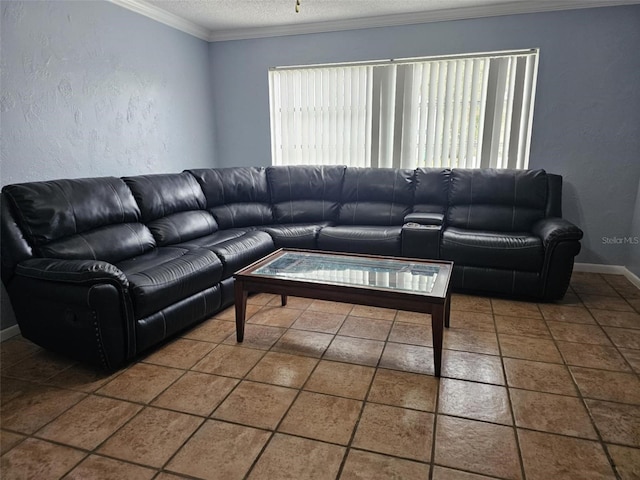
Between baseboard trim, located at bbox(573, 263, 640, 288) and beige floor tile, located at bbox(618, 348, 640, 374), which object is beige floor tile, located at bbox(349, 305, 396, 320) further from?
baseboard trim, located at bbox(573, 263, 640, 288)

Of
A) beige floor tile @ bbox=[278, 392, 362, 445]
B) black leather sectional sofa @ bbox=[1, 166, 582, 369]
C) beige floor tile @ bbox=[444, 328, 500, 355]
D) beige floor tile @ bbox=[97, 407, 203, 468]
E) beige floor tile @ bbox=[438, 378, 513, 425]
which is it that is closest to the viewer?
beige floor tile @ bbox=[97, 407, 203, 468]

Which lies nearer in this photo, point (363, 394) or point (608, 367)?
point (363, 394)

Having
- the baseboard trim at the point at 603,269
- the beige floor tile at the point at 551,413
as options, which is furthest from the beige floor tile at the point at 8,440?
the baseboard trim at the point at 603,269

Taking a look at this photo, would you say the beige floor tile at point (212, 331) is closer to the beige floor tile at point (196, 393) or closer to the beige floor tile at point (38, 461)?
the beige floor tile at point (196, 393)

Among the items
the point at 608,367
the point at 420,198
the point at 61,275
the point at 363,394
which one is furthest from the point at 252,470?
the point at 420,198

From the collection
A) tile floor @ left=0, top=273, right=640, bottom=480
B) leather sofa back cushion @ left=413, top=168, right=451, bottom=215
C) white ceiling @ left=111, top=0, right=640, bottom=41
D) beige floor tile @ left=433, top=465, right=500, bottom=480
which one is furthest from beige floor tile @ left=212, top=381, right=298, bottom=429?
white ceiling @ left=111, top=0, right=640, bottom=41

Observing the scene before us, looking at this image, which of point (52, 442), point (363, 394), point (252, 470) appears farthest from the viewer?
point (363, 394)

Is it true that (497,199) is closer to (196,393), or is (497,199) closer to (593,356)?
(593,356)

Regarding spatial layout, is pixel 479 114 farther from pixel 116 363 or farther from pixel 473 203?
pixel 116 363

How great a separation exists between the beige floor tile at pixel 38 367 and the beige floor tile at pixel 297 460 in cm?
141

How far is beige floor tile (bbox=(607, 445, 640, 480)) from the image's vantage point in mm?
1473

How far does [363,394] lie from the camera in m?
1.97

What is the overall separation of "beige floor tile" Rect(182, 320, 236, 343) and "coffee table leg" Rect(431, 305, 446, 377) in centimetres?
133

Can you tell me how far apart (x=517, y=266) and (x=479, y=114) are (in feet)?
5.58
